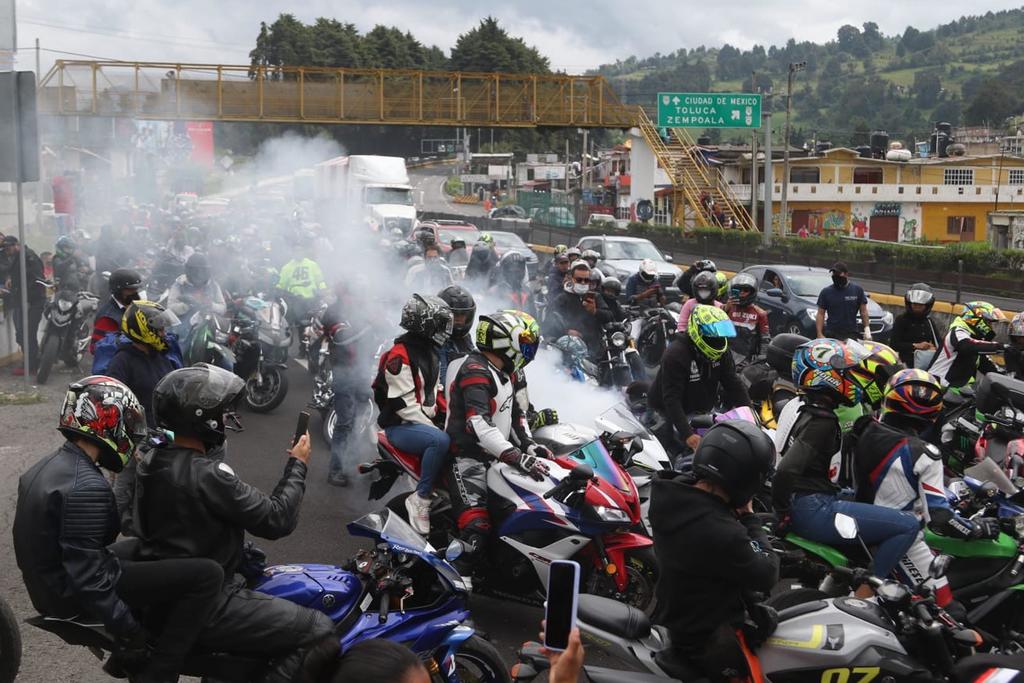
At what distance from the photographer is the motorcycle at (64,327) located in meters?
15.0

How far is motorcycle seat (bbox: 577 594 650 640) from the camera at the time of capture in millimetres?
4492

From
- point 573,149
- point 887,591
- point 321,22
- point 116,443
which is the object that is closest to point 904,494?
point 887,591

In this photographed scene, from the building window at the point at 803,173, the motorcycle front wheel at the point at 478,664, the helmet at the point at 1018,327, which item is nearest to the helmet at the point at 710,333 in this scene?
the helmet at the point at 1018,327

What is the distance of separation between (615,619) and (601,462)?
7.12ft

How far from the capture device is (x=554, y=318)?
1345cm

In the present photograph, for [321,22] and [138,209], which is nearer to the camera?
[138,209]

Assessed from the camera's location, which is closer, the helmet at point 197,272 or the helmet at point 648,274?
the helmet at point 197,272

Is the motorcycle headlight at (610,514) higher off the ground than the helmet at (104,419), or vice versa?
the helmet at (104,419)

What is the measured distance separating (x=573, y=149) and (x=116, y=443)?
129 meters

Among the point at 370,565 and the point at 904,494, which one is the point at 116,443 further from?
the point at 904,494

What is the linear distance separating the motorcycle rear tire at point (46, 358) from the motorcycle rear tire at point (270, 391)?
3.47 metres

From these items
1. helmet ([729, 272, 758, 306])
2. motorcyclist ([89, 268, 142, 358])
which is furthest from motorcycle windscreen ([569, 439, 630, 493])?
helmet ([729, 272, 758, 306])

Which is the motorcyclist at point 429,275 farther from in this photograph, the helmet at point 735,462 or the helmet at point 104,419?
A: the helmet at point 735,462

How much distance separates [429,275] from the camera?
16.0m
